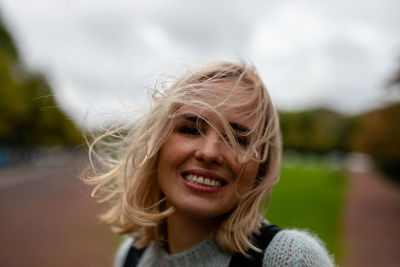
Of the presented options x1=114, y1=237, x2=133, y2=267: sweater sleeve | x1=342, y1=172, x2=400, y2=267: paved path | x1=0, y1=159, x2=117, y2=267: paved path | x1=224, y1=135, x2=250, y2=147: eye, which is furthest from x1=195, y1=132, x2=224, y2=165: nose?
x1=342, y1=172, x2=400, y2=267: paved path

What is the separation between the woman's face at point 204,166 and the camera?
162cm

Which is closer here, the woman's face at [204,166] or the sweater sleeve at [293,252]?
the sweater sleeve at [293,252]

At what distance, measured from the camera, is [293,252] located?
147cm

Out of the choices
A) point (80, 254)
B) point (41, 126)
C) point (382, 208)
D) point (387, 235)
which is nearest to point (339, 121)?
point (41, 126)

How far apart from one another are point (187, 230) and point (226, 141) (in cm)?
55

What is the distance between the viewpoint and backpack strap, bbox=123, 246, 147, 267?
2.16 metres

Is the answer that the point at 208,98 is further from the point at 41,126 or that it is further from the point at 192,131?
the point at 41,126

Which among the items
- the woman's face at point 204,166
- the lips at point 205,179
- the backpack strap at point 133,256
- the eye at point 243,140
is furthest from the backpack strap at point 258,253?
the backpack strap at point 133,256

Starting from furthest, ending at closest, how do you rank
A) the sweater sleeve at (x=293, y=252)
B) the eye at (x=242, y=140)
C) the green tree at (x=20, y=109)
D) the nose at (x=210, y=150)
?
the green tree at (x=20, y=109) → the eye at (x=242, y=140) → the nose at (x=210, y=150) → the sweater sleeve at (x=293, y=252)

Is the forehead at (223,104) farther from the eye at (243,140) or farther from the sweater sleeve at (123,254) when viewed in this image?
the sweater sleeve at (123,254)

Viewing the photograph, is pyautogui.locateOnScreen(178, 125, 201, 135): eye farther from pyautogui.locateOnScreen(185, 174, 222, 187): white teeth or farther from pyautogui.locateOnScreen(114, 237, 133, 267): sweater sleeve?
pyautogui.locateOnScreen(114, 237, 133, 267): sweater sleeve

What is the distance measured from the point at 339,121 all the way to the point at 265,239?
7644cm

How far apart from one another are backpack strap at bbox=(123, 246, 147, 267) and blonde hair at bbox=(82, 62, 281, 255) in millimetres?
209

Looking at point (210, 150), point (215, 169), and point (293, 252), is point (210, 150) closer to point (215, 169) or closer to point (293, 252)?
point (215, 169)
